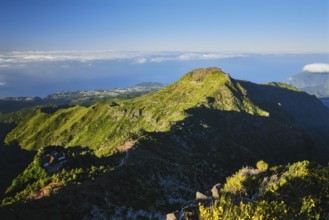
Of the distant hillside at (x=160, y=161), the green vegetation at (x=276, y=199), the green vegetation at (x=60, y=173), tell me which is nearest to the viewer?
the green vegetation at (x=276, y=199)

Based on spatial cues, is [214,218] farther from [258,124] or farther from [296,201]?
[258,124]

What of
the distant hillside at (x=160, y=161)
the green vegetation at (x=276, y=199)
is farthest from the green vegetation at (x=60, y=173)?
the green vegetation at (x=276, y=199)

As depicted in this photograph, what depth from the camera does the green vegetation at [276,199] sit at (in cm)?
3167

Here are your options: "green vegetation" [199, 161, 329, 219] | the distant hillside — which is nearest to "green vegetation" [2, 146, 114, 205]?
the distant hillside

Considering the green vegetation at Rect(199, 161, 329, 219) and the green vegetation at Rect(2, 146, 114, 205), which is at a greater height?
the green vegetation at Rect(199, 161, 329, 219)

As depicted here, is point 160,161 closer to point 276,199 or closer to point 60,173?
point 60,173

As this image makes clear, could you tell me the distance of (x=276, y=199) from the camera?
4378cm

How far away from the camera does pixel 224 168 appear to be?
10575 cm

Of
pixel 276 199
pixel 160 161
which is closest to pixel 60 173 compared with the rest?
pixel 160 161

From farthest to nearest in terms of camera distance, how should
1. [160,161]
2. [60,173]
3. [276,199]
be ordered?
[160,161] < [60,173] < [276,199]

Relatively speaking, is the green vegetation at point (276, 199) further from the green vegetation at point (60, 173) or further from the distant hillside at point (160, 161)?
the green vegetation at point (60, 173)

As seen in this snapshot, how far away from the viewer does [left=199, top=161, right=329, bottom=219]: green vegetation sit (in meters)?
31.7

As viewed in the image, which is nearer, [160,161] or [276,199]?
[276,199]

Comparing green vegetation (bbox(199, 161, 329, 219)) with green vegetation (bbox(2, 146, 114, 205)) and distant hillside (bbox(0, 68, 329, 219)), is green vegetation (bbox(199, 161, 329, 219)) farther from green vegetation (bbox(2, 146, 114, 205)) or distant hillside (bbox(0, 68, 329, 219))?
green vegetation (bbox(2, 146, 114, 205))
